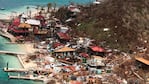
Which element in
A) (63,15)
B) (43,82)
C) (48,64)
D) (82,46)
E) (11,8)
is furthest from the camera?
(11,8)

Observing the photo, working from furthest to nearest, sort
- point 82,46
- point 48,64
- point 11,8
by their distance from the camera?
1. point 11,8
2. point 82,46
3. point 48,64

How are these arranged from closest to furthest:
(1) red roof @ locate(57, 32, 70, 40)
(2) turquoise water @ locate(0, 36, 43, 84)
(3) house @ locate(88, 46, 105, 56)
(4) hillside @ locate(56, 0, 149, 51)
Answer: (2) turquoise water @ locate(0, 36, 43, 84)
(3) house @ locate(88, 46, 105, 56)
(4) hillside @ locate(56, 0, 149, 51)
(1) red roof @ locate(57, 32, 70, 40)

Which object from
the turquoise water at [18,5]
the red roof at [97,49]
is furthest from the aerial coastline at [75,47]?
the turquoise water at [18,5]

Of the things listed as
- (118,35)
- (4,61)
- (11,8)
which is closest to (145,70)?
(118,35)

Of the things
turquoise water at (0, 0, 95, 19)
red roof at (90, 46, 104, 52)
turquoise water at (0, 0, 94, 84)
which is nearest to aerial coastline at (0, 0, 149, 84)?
red roof at (90, 46, 104, 52)

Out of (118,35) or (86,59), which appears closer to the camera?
(86,59)

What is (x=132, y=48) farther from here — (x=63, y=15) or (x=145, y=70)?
(x=63, y=15)

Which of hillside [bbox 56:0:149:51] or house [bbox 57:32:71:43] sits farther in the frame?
house [bbox 57:32:71:43]

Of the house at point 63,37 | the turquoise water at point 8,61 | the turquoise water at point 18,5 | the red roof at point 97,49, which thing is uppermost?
the turquoise water at point 18,5

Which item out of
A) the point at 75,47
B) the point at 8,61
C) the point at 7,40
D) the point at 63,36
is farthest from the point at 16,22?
the point at 8,61

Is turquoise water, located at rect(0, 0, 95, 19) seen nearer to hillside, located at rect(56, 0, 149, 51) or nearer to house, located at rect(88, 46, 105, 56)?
hillside, located at rect(56, 0, 149, 51)

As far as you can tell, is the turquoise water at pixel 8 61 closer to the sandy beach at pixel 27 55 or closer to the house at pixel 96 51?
the sandy beach at pixel 27 55
